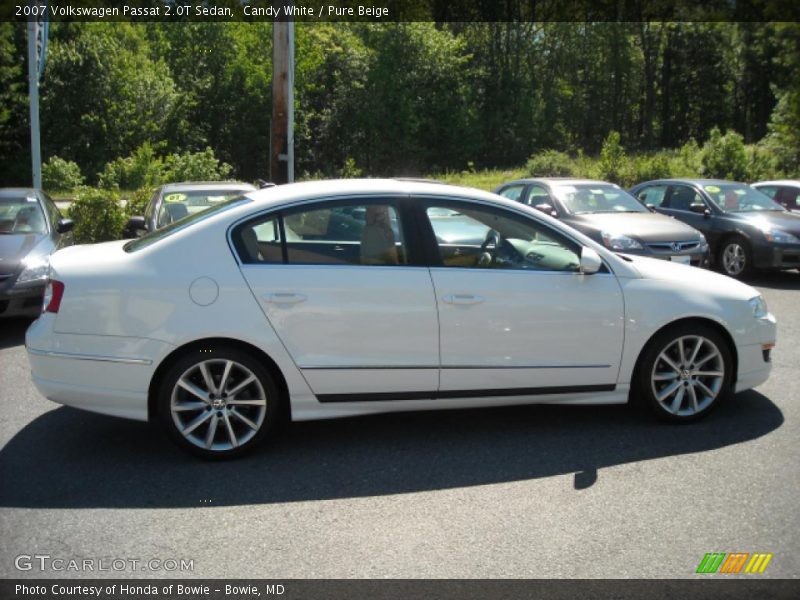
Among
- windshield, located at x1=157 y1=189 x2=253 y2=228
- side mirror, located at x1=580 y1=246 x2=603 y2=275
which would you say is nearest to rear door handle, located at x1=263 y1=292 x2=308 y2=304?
side mirror, located at x1=580 y1=246 x2=603 y2=275

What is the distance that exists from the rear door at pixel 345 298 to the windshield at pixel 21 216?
5408mm

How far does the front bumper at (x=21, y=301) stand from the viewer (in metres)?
8.18

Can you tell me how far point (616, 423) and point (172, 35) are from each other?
5058cm

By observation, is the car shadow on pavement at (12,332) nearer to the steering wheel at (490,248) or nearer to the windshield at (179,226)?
the windshield at (179,226)

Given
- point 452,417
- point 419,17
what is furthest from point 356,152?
point 452,417

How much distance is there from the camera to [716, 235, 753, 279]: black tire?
12828 mm

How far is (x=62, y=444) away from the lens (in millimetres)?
5375

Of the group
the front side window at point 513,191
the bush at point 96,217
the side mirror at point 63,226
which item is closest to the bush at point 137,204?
the bush at point 96,217

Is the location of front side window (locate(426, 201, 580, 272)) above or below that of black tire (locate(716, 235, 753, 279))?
above

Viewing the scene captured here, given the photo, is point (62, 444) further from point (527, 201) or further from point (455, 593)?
point (527, 201)

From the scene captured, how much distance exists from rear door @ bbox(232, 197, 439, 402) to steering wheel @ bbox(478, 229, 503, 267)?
43 centimetres

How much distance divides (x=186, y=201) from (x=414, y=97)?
4492 centimetres

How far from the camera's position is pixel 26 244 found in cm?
897

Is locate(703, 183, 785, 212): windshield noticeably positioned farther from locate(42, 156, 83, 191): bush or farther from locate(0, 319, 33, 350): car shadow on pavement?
locate(42, 156, 83, 191): bush
